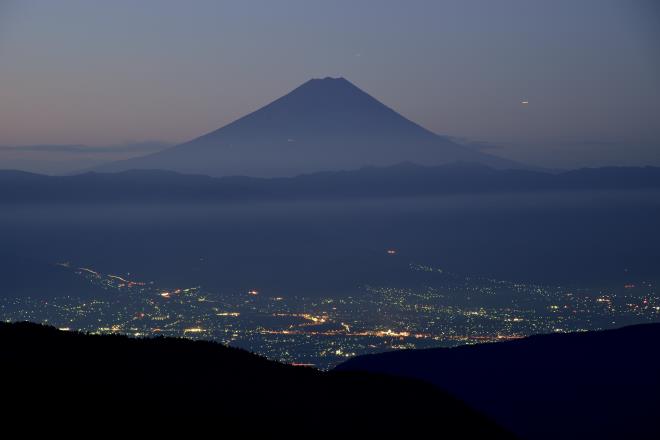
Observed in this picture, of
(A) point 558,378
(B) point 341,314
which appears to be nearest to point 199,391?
(A) point 558,378

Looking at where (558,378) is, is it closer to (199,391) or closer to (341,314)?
(199,391)

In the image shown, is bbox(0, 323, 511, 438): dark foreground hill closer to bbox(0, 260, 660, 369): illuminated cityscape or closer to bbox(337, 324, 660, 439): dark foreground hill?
bbox(337, 324, 660, 439): dark foreground hill

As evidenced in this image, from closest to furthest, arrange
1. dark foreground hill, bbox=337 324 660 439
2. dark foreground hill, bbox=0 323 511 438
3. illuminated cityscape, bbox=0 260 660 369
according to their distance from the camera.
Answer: dark foreground hill, bbox=0 323 511 438 < dark foreground hill, bbox=337 324 660 439 < illuminated cityscape, bbox=0 260 660 369

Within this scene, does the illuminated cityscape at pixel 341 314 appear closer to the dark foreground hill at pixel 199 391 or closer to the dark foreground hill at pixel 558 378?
the dark foreground hill at pixel 558 378

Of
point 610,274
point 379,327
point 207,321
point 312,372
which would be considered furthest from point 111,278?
point 312,372

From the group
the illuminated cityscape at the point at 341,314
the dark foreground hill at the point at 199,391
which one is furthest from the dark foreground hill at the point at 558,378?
the illuminated cityscape at the point at 341,314

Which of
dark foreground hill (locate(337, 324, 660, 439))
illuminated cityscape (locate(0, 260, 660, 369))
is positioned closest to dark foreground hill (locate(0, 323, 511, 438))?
dark foreground hill (locate(337, 324, 660, 439))

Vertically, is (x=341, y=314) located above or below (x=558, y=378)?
below
